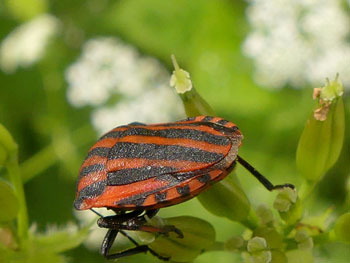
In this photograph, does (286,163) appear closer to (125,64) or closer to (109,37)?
(125,64)

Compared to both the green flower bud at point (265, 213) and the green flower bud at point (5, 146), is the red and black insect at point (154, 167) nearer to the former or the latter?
the green flower bud at point (265, 213)

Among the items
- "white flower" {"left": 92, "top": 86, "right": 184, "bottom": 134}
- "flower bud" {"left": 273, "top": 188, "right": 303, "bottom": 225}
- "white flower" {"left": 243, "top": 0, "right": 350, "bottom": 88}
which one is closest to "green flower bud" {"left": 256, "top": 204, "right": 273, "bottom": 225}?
"flower bud" {"left": 273, "top": 188, "right": 303, "bottom": 225}

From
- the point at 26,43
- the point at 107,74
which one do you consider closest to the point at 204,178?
the point at 107,74

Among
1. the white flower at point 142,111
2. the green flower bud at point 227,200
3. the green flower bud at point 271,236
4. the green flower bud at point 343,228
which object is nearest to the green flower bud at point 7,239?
the green flower bud at point 227,200

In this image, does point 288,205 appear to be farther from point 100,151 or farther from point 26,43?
point 26,43

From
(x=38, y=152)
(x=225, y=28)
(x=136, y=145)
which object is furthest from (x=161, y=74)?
(x=136, y=145)

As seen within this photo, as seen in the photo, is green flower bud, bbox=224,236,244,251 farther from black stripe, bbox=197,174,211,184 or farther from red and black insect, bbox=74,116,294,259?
black stripe, bbox=197,174,211,184
